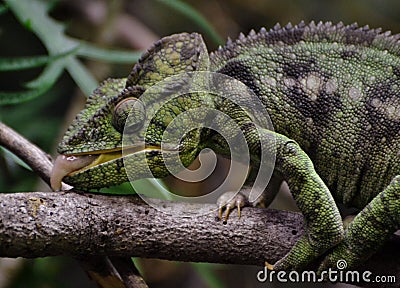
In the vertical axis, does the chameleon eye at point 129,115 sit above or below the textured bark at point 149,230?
above

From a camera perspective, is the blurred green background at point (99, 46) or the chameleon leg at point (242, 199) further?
the blurred green background at point (99, 46)

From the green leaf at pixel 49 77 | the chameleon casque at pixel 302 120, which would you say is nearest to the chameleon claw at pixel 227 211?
the chameleon casque at pixel 302 120

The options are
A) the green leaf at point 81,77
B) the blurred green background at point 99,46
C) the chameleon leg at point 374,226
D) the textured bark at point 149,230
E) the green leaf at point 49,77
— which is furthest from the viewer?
the blurred green background at point 99,46

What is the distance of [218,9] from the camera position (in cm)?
392

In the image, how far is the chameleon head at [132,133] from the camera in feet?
5.07

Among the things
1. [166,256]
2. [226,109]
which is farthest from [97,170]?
[226,109]

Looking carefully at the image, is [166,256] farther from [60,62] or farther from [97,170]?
[60,62]

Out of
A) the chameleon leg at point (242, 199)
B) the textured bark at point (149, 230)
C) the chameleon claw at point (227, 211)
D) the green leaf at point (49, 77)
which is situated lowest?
the textured bark at point (149, 230)

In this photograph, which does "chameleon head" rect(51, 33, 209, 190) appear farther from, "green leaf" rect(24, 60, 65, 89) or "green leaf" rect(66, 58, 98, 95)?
"green leaf" rect(66, 58, 98, 95)

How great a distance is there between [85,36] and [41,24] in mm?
1067

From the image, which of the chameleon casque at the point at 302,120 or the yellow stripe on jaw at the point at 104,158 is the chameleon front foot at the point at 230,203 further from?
the yellow stripe on jaw at the point at 104,158

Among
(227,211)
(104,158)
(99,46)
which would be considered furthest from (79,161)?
(99,46)

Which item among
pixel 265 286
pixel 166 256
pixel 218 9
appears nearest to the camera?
pixel 166 256

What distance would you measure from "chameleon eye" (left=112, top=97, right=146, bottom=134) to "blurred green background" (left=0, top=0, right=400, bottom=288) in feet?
2.54
